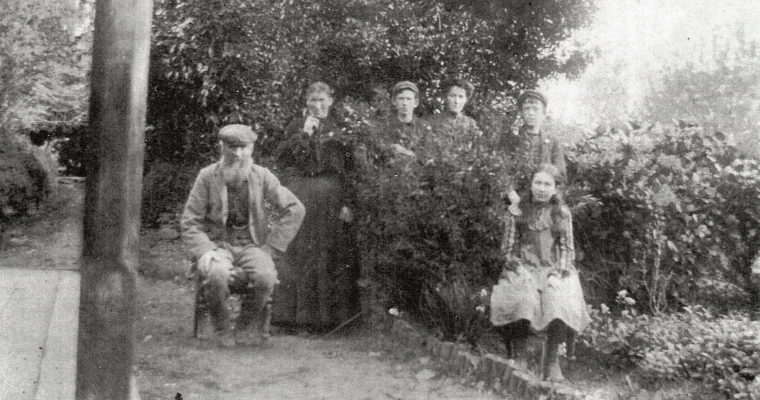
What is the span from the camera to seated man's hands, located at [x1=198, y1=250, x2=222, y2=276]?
5.11 m

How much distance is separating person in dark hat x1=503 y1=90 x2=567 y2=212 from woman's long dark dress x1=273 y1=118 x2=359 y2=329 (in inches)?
→ 52.2

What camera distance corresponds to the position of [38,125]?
40.1ft

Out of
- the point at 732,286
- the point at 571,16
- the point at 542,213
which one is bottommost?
the point at 732,286

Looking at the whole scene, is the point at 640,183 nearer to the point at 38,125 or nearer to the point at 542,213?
the point at 542,213

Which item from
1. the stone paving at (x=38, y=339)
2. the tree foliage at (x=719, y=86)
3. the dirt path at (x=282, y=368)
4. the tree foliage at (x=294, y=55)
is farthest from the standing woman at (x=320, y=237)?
the tree foliage at (x=719, y=86)

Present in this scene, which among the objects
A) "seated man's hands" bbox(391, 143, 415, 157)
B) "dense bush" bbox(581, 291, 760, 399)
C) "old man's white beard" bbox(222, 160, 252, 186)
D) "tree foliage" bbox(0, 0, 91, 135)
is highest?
"tree foliage" bbox(0, 0, 91, 135)

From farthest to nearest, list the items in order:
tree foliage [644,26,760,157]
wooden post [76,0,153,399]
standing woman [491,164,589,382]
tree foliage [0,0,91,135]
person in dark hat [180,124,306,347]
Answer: tree foliage [644,26,760,157] → tree foliage [0,0,91,135] → person in dark hat [180,124,306,347] → standing woman [491,164,589,382] → wooden post [76,0,153,399]

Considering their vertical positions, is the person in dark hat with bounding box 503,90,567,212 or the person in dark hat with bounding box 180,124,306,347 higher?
the person in dark hat with bounding box 503,90,567,212

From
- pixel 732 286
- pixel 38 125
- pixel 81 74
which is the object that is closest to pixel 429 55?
pixel 732 286

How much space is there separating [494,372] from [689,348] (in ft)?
4.15

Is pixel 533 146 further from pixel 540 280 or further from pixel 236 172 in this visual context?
pixel 236 172

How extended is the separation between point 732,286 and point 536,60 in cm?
539

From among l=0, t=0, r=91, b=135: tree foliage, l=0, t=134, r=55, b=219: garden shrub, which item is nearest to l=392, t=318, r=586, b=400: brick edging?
l=0, t=0, r=91, b=135: tree foliage

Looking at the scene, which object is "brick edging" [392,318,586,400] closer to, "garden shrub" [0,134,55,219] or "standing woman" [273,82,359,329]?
"standing woman" [273,82,359,329]
